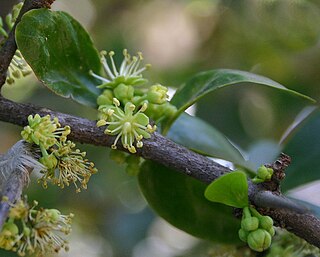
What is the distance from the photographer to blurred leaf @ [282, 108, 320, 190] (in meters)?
1.67

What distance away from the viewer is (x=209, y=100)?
2.36m

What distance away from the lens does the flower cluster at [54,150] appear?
49.0 inches

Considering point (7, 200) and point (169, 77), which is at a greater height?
point (7, 200)

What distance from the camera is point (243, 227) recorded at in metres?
1.28

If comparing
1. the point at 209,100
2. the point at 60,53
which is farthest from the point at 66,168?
the point at 209,100

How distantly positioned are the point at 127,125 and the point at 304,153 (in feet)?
1.96

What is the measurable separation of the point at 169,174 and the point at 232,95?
109 centimetres

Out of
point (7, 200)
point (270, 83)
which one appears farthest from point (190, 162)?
point (7, 200)

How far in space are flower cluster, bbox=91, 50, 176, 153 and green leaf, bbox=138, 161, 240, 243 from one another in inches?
5.2

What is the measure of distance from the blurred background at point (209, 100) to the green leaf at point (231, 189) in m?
0.98

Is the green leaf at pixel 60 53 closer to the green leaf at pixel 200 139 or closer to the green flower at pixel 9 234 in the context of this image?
the green leaf at pixel 200 139

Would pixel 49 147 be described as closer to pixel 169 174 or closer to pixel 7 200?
pixel 7 200

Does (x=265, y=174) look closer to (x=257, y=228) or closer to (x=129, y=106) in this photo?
(x=257, y=228)

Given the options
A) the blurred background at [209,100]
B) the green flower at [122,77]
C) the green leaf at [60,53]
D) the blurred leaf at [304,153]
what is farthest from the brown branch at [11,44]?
the blurred background at [209,100]
